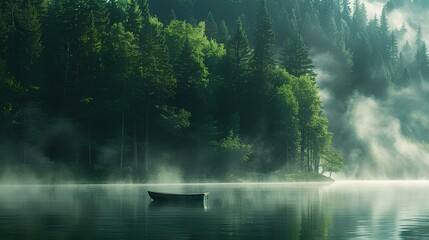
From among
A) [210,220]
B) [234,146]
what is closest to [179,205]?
[210,220]

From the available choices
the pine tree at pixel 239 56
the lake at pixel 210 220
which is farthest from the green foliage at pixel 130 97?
the lake at pixel 210 220

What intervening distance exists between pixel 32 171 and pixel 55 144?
11.7 meters

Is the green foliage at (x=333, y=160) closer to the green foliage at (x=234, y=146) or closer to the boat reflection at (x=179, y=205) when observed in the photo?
the green foliage at (x=234, y=146)

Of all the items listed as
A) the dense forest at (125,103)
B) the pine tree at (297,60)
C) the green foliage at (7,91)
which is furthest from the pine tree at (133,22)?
the green foliage at (7,91)

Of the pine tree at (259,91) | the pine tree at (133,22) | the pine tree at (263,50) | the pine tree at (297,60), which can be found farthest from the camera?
the pine tree at (297,60)

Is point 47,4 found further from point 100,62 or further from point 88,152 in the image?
point 88,152

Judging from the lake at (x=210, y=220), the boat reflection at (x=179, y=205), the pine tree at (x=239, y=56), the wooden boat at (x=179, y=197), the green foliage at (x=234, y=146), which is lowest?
the lake at (x=210, y=220)

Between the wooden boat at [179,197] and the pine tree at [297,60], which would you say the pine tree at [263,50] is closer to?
the pine tree at [297,60]

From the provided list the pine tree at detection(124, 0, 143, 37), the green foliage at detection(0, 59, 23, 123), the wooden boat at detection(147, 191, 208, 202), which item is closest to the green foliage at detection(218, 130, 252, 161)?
the pine tree at detection(124, 0, 143, 37)

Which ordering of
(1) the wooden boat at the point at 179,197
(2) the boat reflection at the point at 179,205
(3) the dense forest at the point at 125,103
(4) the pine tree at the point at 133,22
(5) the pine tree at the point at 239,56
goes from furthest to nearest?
(5) the pine tree at the point at 239,56, (4) the pine tree at the point at 133,22, (3) the dense forest at the point at 125,103, (1) the wooden boat at the point at 179,197, (2) the boat reflection at the point at 179,205

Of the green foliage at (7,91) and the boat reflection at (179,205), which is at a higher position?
the green foliage at (7,91)

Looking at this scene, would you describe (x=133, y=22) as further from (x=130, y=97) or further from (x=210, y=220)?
(x=210, y=220)

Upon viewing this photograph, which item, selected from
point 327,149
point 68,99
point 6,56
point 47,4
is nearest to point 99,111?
point 68,99

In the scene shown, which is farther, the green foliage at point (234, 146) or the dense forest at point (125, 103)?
the green foliage at point (234, 146)
